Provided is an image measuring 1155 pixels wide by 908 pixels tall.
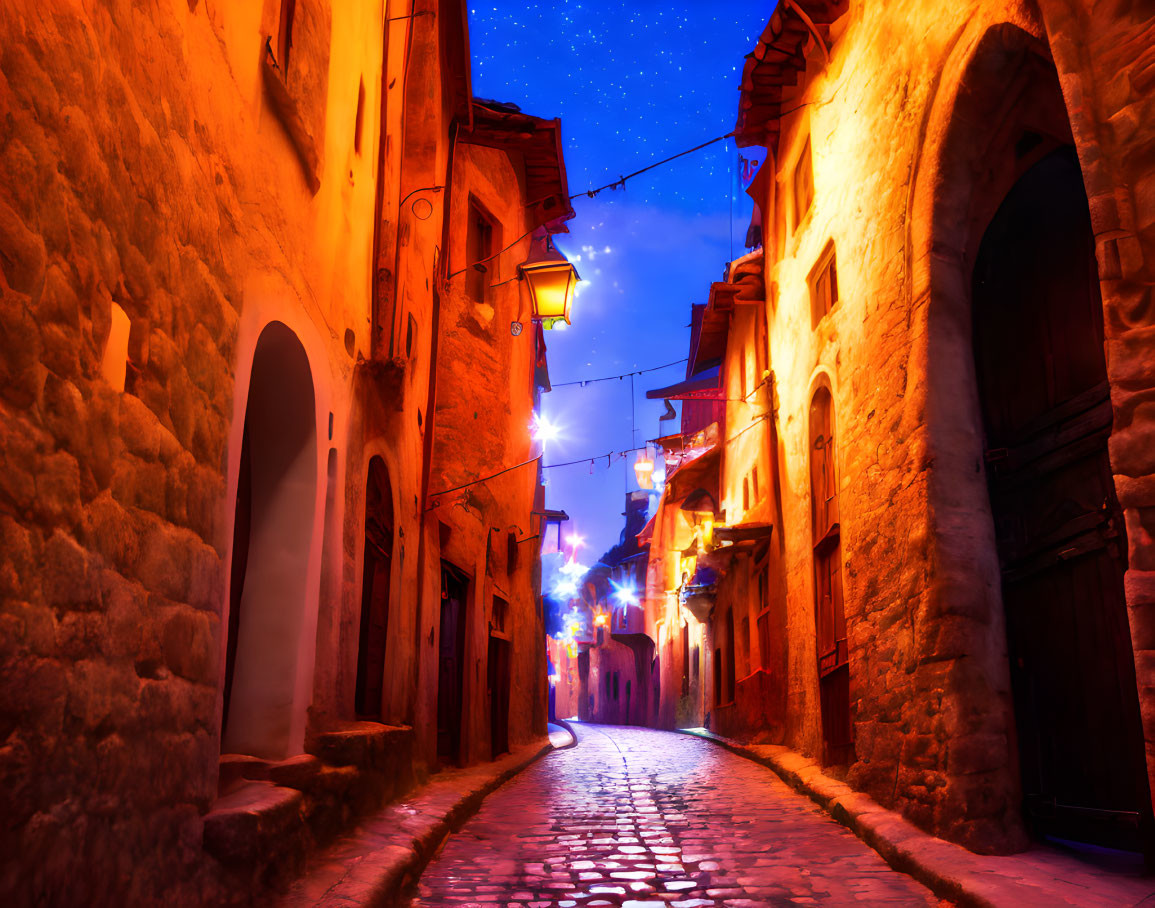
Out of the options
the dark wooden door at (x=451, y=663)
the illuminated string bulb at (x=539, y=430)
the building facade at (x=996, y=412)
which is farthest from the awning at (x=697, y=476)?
the building facade at (x=996, y=412)

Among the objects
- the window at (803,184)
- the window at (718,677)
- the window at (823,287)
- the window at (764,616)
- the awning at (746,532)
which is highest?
the window at (803,184)

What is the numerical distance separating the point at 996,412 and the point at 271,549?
4.88 metres

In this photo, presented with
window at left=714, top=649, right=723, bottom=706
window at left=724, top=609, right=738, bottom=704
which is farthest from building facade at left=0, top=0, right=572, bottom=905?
window at left=714, top=649, right=723, bottom=706

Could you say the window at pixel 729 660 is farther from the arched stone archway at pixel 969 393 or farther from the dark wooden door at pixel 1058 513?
the arched stone archway at pixel 969 393

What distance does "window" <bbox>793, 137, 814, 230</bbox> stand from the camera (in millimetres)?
10914

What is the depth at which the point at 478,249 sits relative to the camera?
14102 millimetres

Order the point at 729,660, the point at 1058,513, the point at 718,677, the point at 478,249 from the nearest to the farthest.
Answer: the point at 1058,513 → the point at 478,249 → the point at 729,660 → the point at 718,677

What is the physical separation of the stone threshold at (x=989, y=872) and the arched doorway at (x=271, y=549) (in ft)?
11.4

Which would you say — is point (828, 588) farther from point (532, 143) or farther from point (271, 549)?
point (532, 143)

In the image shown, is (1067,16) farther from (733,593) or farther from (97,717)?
(733,593)

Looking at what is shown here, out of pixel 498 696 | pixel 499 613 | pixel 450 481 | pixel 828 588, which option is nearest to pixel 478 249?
pixel 450 481

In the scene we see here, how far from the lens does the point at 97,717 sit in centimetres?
263

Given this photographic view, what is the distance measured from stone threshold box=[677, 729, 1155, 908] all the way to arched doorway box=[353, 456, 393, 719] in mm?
3793

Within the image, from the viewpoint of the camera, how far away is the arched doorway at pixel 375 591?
739 cm
